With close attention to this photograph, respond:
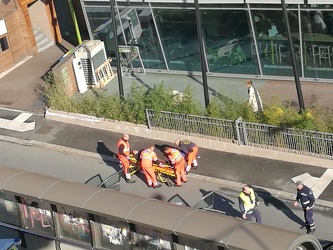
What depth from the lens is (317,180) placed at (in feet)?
67.8

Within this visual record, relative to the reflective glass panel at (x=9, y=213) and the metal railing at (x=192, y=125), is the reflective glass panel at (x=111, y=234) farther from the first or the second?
the metal railing at (x=192, y=125)

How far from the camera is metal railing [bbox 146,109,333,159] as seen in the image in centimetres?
2114

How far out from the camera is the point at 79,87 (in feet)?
90.2

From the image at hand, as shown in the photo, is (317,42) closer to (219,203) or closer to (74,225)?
(219,203)

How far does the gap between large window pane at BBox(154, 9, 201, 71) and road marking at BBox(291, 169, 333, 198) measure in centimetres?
784

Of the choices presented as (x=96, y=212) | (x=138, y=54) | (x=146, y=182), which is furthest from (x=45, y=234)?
(x=138, y=54)

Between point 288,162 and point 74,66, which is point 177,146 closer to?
point 288,162

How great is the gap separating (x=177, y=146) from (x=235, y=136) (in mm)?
1585

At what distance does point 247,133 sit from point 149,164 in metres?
2.99

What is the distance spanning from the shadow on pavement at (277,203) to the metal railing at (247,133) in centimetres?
164

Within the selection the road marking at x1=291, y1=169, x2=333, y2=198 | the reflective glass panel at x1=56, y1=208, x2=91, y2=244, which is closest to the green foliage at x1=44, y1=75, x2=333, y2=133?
the road marking at x1=291, y1=169, x2=333, y2=198

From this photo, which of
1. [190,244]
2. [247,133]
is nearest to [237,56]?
[247,133]

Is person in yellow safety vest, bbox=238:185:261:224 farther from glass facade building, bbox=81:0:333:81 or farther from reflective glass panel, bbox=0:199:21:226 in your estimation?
glass facade building, bbox=81:0:333:81

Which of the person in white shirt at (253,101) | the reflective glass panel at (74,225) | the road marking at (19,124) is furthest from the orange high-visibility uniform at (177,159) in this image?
the road marking at (19,124)
